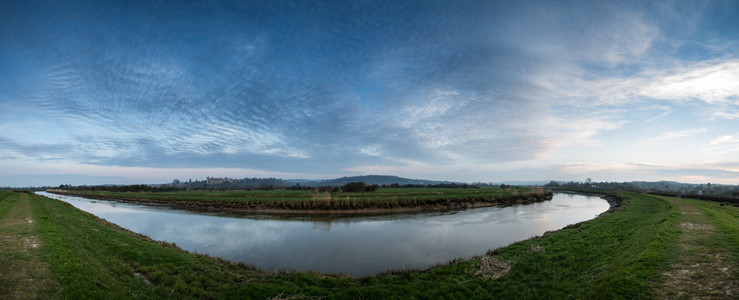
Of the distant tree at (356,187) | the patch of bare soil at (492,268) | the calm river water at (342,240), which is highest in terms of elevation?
the distant tree at (356,187)

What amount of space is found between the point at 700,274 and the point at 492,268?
4702 mm

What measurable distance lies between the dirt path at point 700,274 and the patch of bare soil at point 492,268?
363cm

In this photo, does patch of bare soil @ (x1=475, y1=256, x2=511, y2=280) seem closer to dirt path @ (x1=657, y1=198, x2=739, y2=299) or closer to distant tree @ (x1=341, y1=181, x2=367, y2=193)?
dirt path @ (x1=657, y1=198, x2=739, y2=299)

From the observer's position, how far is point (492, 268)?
30.1 feet

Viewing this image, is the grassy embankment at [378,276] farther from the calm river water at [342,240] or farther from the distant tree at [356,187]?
the distant tree at [356,187]

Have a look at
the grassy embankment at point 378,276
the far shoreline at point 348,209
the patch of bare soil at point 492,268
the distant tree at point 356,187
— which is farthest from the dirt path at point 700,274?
the distant tree at point 356,187

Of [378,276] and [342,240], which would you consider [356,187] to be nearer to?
[342,240]

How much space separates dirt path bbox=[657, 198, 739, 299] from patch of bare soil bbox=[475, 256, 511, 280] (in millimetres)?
3630

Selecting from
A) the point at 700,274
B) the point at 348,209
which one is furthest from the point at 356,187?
the point at 700,274

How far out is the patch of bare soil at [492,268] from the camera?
8.62 m

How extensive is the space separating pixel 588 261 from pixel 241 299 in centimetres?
1116

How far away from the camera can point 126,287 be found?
718cm

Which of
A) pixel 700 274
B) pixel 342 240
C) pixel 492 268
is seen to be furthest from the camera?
pixel 342 240

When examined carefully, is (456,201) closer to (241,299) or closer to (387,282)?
(387,282)
